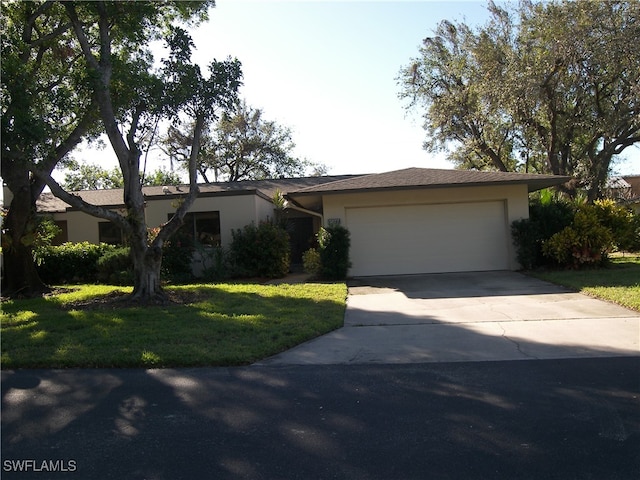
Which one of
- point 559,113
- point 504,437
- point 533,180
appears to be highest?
point 559,113

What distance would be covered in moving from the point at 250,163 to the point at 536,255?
80.3ft

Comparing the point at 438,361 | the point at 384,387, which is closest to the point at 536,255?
the point at 438,361

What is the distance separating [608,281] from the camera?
11.8 metres

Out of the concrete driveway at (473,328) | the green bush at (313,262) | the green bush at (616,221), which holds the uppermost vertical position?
the green bush at (616,221)

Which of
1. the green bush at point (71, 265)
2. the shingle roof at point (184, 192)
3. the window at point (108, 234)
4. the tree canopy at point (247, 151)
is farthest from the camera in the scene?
the tree canopy at point (247, 151)

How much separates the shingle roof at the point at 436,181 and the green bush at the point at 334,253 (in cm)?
126

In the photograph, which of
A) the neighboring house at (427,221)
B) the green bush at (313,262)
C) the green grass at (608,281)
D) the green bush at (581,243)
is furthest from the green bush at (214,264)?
the green bush at (581,243)

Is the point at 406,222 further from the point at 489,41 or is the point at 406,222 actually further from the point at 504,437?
the point at 504,437

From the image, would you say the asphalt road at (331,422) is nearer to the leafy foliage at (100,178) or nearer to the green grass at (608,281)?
the green grass at (608,281)

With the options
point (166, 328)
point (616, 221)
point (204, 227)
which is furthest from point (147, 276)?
point (616, 221)

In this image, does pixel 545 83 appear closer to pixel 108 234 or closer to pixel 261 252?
pixel 261 252

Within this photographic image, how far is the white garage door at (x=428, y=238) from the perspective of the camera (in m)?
15.8

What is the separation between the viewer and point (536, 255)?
15.0 m

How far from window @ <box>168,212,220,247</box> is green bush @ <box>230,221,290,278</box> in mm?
1515
